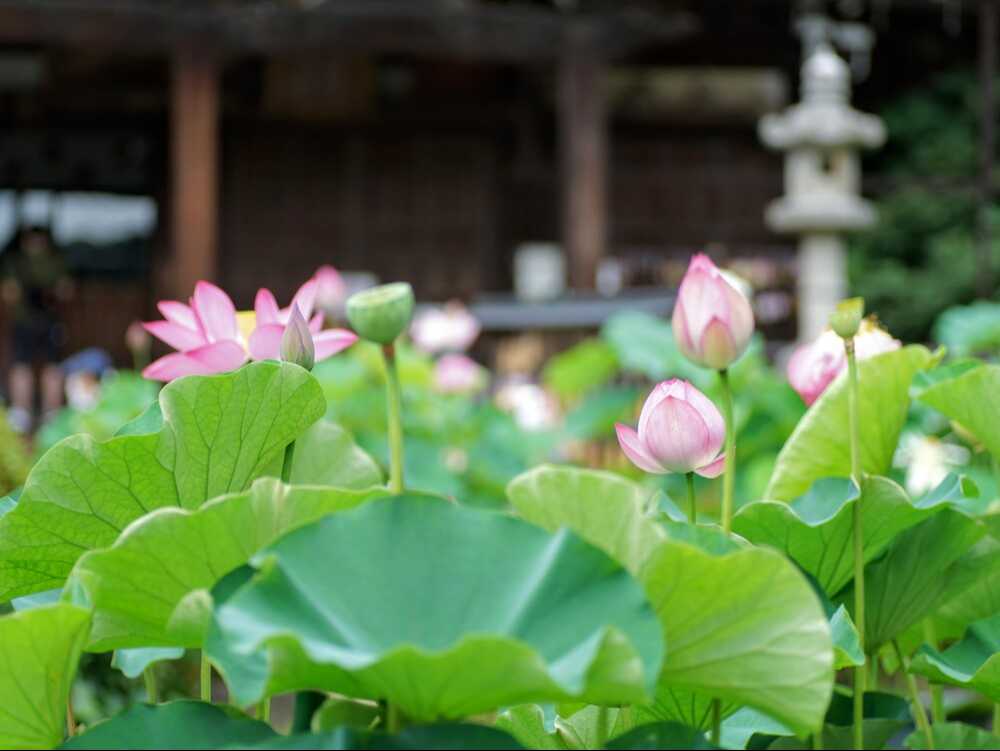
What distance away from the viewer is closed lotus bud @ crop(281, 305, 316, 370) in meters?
0.78

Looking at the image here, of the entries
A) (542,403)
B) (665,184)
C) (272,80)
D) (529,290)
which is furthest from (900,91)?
(542,403)

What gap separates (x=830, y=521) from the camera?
86 centimetres

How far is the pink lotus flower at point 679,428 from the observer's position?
0.79 metres

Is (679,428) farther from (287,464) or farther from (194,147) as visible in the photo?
(194,147)

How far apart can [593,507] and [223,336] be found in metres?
0.33

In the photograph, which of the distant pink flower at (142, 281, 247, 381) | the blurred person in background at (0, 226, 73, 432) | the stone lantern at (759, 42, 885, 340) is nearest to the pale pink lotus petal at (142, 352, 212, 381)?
the distant pink flower at (142, 281, 247, 381)

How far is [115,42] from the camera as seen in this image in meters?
8.46

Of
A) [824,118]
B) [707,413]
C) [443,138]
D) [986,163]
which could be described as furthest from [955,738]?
[443,138]

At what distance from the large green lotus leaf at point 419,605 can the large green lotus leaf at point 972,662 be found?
0.28 metres

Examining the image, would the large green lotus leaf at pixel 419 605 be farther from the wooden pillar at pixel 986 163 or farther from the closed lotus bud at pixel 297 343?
the wooden pillar at pixel 986 163

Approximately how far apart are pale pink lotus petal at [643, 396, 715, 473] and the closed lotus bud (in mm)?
186

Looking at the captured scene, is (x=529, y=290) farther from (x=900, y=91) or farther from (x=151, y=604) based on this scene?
(x=151, y=604)

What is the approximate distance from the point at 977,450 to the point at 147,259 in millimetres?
10223

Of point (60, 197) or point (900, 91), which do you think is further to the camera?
point (900, 91)
